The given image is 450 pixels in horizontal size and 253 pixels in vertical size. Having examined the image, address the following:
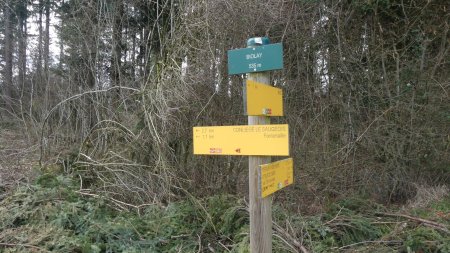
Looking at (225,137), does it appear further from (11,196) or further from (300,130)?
(300,130)

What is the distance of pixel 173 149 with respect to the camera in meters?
6.02

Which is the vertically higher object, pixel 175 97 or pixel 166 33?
pixel 166 33

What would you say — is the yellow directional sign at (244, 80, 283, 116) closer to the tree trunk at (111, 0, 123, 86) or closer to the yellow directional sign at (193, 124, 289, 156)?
the yellow directional sign at (193, 124, 289, 156)

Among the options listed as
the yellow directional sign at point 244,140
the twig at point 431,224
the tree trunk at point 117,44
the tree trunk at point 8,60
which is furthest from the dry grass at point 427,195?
the tree trunk at point 8,60

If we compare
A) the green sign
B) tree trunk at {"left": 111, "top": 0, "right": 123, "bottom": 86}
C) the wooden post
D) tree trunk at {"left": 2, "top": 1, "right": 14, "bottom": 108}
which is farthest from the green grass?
tree trunk at {"left": 2, "top": 1, "right": 14, "bottom": 108}

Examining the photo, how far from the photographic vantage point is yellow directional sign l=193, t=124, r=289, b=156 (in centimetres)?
268

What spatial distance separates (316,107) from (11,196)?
519 centimetres

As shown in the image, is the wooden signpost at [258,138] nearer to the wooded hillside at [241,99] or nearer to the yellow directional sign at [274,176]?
the yellow directional sign at [274,176]

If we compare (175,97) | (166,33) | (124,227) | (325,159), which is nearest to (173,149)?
(175,97)

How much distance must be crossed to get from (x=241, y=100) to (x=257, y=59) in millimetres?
3183

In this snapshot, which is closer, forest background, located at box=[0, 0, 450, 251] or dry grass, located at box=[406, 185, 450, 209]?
forest background, located at box=[0, 0, 450, 251]

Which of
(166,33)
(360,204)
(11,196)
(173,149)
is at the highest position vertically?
(166,33)

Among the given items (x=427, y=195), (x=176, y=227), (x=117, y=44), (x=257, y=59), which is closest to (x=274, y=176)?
(x=257, y=59)

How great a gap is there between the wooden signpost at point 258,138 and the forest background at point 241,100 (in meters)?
2.94
